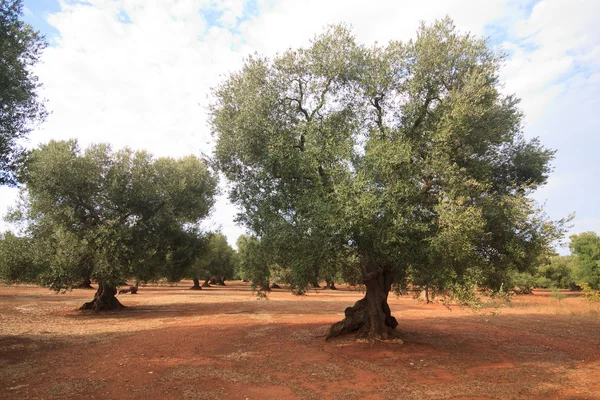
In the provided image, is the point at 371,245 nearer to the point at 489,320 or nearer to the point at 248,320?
the point at 248,320

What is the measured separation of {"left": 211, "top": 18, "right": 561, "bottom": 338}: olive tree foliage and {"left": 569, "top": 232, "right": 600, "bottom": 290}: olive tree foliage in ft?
158

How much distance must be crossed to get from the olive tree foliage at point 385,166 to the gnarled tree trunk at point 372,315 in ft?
0.21

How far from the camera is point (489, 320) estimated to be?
24531 mm

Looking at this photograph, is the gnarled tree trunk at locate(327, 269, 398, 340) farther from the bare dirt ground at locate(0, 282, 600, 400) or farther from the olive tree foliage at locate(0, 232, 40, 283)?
the olive tree foliage at locate(0, 232, 40, 283)

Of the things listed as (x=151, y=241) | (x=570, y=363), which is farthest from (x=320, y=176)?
(x=151, y=241)

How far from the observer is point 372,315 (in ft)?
51.2

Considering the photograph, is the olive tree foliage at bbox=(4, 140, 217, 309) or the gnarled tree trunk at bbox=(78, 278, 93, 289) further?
the gnarled tree trunk at bbox=(78, 278, 93, 289)

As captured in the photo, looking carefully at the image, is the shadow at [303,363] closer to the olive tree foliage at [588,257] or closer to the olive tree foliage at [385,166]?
the olive tree foliage at [385,166]

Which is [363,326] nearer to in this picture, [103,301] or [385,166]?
[385,166]

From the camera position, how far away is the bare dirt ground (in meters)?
9.41

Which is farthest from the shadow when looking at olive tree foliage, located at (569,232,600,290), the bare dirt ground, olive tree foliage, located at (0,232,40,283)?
olive tree foliage, located at (569,232,600,290)

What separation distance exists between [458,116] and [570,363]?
33.2 ft

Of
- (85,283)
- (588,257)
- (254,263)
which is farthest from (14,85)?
(588,257)

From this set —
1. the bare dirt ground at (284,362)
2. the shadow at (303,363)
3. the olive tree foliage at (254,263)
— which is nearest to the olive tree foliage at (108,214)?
the bare dirt ground at (284,362)
